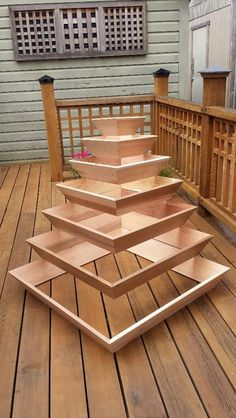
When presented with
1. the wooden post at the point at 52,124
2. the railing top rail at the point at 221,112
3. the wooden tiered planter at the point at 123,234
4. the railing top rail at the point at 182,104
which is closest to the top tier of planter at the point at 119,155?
the wooden tiered planter at the point at 123,234

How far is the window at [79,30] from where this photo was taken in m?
4.86

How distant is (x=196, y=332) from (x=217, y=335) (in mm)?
96

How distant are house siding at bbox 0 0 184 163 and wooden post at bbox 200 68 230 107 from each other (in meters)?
2.83

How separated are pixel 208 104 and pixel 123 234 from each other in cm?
130

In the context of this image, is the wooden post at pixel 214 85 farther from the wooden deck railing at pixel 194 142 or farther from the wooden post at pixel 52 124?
the wooden post at pixel 52 124

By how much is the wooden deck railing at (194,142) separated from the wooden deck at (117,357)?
0.67 metres

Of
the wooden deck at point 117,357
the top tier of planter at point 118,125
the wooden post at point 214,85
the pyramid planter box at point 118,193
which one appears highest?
the wooden post at point 214,85

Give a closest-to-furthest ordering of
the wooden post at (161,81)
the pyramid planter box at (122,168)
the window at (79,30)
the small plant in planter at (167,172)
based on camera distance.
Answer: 1. the pyramid planter box at (122,168)
2. the small plant in planter at (167,172)
3. the wooden post at (161,81)
4. the window at (79,30)

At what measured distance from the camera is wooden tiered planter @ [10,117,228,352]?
5.60 feet

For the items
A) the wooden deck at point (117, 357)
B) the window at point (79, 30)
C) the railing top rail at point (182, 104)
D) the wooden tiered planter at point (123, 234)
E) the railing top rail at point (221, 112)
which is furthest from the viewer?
the window at point (79, 30)

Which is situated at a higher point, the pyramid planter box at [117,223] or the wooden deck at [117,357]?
the pyramid planter box at [117,223]

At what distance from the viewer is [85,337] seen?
5.52 feet

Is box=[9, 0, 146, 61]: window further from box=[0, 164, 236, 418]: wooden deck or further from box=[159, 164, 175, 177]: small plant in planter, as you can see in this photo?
box=[0, 164, 236, 418]: wooden deck

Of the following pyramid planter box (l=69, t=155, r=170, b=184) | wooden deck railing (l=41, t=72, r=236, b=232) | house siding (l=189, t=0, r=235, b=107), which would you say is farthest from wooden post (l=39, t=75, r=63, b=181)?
house siding (l=189, t=0, r=235, b=107)
